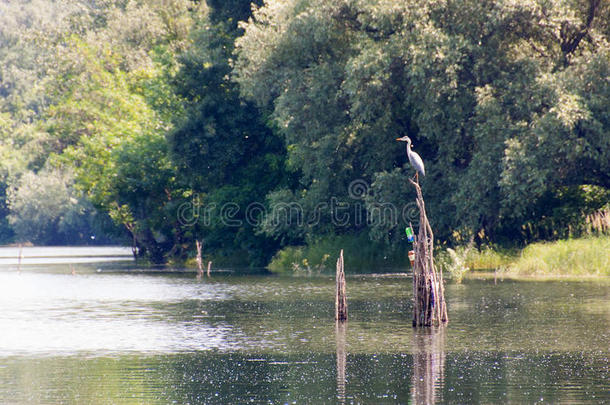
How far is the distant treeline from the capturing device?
4459cm

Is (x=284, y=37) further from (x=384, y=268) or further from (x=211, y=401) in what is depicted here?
(x=211, y=401)

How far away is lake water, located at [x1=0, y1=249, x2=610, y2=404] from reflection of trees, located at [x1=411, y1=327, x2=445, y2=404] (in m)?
0.04

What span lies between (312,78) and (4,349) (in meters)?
29.9

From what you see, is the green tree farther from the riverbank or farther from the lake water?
the lake water

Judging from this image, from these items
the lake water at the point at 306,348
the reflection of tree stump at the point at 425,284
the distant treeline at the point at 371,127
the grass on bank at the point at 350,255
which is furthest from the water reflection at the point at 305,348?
the grass on bank at the point at 350,255

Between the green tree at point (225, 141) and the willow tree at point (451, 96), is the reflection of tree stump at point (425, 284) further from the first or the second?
the green tree at point (225, 141)

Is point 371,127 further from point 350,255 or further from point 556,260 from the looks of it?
point 556,260

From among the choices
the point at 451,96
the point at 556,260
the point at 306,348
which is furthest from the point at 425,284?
the point at 451,96

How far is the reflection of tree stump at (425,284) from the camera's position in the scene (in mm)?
24875

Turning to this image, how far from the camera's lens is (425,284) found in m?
25.2

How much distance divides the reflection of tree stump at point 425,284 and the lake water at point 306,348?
0.56m

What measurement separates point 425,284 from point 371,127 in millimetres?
26394

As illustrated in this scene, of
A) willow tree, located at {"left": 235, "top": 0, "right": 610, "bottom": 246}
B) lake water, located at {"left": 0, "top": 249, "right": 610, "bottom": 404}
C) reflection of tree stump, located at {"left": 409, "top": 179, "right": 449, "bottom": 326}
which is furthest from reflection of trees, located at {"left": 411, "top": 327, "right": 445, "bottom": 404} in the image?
willow tree, located at {"left": 235, "top": 0, "right": 610, "bottom": 246}

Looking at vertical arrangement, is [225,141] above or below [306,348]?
above
